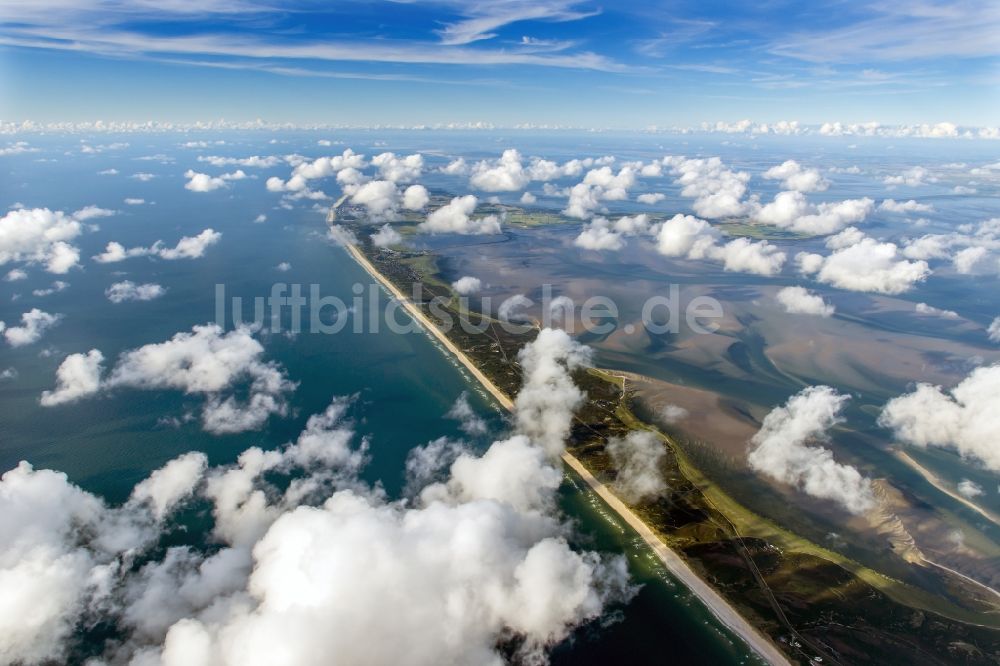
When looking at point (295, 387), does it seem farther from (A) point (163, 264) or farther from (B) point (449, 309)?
(A) point (163, 264)

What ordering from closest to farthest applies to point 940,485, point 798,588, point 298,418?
point 798,588 → point 940,485 → point 298,418

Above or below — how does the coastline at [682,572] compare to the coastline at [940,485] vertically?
below

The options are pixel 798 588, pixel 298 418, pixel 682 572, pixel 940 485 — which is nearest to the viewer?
pixel 798 588

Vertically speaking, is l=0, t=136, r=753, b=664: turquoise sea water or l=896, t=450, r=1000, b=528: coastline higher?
l=896, t=450, r=1000, b=528: coastline

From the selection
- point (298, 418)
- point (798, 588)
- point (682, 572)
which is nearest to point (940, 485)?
point (798, 588)

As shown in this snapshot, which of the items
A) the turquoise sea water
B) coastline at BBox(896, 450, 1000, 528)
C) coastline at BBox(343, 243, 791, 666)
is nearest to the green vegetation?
coastline at BBox(343, 243, 791, 666)

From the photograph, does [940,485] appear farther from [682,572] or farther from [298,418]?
[298,418]

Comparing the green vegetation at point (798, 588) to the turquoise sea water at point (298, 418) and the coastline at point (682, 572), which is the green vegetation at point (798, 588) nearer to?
the coastline at point (682, 572)

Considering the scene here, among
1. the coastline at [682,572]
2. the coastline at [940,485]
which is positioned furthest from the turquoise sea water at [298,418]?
the coastline at [940,485]

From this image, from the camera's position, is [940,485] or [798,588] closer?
[798,588]

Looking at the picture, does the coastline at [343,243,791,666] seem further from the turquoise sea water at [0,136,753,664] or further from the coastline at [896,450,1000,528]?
the coastline at [896,450,1000,528]

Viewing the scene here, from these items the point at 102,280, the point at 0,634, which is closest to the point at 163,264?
the point at 102,280
